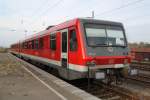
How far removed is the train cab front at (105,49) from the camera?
32.0ft

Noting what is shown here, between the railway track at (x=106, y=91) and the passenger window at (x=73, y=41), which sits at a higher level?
the passenger window at (x=73, y=41)

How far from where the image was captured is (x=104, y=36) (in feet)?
34.4

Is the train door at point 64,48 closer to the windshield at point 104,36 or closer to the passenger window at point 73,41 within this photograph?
the passenger window at point 73,41

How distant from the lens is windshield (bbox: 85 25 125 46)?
1018 centimetres

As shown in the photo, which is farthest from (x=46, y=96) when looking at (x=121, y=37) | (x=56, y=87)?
(x=121, y=37)

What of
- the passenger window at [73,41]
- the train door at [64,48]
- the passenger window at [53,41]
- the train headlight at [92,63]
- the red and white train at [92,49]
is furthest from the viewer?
the passenger window at [53,41]

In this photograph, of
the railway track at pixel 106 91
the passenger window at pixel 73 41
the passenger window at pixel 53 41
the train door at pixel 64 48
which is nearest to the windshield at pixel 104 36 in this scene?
the passenger window at pixel 73 41

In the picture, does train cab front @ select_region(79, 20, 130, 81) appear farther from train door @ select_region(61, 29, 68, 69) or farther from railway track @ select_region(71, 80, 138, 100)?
train door @ select_region(61, 29, 68, 69)

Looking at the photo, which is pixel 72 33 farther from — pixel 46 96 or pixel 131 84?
pixel 131 84

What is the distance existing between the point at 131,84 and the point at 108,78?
2910 mm

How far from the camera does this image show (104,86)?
10961mm

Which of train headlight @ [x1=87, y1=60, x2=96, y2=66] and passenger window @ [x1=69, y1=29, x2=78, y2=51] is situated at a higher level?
passenger window @ [x1=69, y1=29, x2=78, y2=51]

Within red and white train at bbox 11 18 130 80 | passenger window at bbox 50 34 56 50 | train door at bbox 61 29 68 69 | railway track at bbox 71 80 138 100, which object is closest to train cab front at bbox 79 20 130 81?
red and white train at bbox 11 18 130 80

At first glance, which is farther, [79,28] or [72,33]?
[72,33]
